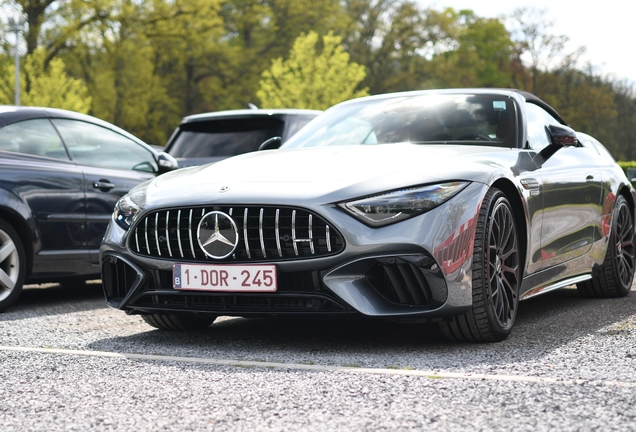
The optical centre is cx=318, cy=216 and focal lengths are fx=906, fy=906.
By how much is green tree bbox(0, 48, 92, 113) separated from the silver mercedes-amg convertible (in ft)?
98.9

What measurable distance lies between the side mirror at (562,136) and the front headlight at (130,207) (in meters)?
2.56

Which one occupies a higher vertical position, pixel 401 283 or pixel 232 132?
pixel 232 132

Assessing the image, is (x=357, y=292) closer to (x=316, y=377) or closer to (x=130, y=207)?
(x=316, y=377)

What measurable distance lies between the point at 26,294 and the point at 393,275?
4.83 metres

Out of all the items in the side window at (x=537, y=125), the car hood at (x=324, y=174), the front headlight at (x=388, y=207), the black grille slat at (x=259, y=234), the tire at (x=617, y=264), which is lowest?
the tire at (x=617, y=264)

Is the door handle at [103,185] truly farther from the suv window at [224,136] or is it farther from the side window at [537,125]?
the side window at [537,125]

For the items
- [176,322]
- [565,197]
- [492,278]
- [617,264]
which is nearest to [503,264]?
[492,278]

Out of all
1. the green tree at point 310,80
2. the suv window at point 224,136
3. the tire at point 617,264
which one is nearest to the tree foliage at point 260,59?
the green tree at point 310,80

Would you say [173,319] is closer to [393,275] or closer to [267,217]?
[267,217]

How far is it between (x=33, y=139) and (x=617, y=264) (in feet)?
14.7

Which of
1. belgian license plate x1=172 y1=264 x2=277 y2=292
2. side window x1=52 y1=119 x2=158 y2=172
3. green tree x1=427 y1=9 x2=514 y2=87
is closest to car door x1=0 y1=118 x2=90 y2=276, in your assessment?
side window x1=52 y1=119 x2=158 y2=172

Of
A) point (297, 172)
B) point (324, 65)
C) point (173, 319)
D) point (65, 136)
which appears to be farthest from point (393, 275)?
point (324, 65)

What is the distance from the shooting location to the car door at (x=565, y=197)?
529 cm

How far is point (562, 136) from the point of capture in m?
5.70
